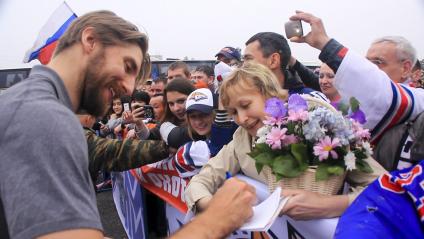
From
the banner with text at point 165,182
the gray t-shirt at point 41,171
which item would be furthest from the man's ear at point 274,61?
the gray t-shirt at point 41,171

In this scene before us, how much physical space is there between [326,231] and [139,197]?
245 centimetres

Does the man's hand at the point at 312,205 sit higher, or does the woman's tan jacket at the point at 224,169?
the man's hand at the point at 312,205

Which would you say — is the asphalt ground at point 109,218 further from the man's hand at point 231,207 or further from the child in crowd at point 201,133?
the man's hand at point 231,207

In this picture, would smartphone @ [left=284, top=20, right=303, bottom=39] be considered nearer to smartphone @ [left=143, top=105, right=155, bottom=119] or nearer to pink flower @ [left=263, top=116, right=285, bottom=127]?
pink flower @ [left=263, top=116, right=285, bottom=127]

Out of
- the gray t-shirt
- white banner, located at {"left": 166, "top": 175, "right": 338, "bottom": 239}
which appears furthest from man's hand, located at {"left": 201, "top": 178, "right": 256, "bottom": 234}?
the gray t-shirt

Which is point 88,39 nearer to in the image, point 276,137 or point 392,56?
point 276,137

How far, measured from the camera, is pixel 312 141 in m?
1.39

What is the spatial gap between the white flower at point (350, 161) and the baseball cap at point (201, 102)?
61.1 inches

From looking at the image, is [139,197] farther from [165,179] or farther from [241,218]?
[241,218]

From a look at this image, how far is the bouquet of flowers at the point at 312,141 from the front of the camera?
52.9 inches

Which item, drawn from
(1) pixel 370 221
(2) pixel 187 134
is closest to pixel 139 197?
(2) pixel 187 134

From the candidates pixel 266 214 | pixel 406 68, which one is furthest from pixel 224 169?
pixel 406 68

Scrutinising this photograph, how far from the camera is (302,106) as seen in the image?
1.46 meters

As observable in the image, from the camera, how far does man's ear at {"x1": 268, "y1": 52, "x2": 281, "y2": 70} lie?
112 inches
